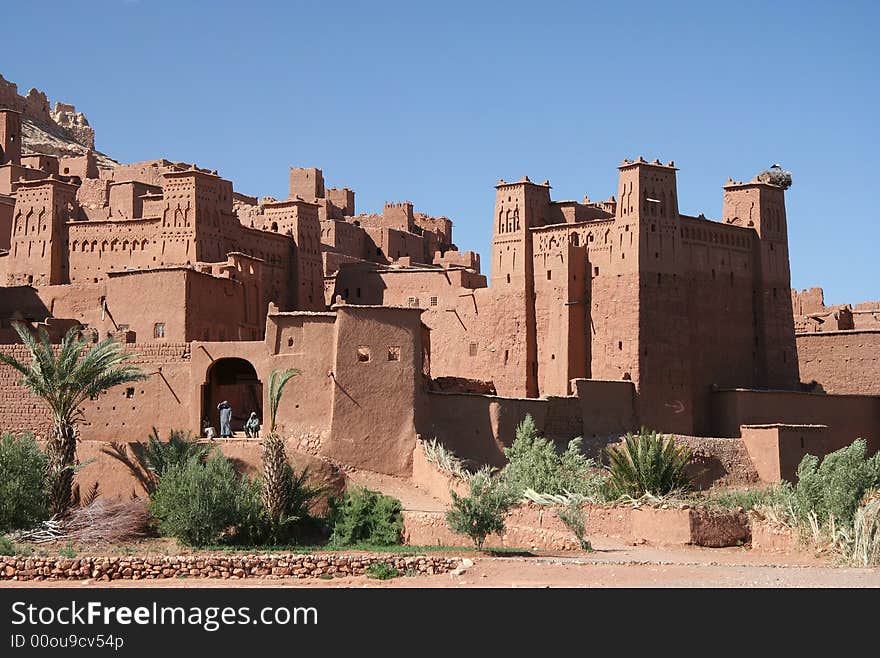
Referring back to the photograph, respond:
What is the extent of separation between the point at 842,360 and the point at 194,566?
26.9 meters

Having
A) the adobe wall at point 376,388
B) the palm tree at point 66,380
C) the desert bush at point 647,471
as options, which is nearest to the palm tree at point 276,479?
the adobe wall at point 376,388

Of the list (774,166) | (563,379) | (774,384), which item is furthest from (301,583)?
(774,166)

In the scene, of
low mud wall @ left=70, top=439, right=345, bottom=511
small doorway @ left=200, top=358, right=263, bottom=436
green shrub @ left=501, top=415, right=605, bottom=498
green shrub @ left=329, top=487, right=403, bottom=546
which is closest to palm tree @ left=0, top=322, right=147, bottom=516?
low mud wall @ left=70, top=439, right=345, bottom=511

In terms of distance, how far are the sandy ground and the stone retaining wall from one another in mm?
260

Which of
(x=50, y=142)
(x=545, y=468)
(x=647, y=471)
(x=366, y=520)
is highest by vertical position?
(x=50, y=142)

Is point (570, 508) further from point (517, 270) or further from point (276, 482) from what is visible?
point (517, 270)

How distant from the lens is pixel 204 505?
26.5 m

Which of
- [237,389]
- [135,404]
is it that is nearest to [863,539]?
[135,404]

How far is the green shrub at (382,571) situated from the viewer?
21.8 metres

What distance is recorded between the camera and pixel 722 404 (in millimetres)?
40812

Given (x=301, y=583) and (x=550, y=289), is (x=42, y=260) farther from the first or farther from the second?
(x=301, y=583)
